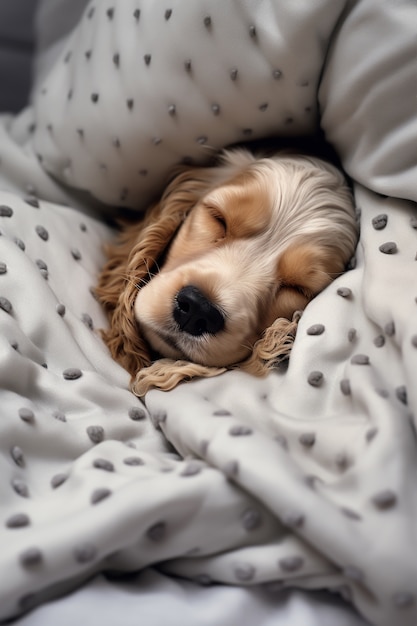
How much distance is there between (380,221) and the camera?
1454mm

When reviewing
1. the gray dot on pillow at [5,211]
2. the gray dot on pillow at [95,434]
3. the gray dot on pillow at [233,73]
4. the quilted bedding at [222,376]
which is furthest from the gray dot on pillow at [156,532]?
the gray dot on pillow at [233,73]

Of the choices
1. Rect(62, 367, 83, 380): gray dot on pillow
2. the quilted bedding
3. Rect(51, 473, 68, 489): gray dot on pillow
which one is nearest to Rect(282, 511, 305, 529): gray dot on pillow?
the quilted bedding

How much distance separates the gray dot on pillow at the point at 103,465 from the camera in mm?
1098

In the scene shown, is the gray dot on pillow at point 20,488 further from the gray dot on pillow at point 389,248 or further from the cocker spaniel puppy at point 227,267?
the gray dot on pillow at point 389,248

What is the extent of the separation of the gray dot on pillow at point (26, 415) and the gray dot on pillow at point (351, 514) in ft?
1.75

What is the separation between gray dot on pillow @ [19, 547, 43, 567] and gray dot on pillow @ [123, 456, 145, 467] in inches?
9.2

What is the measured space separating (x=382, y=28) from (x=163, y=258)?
28.2 inches

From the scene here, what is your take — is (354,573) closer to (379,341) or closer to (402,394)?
(402,394)

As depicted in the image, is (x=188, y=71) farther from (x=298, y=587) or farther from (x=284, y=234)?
(x=298, y=587)

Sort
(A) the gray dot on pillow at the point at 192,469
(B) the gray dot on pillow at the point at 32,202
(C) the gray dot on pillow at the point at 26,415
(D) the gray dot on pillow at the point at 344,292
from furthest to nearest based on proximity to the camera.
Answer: (B) the gray dot on pillow at the point at 32,202 → (D) the gray dot on pillow at the point at 344,292 → (C) the gray dot on pillow at the point at 26,415 → (A) the gray dot on pillow at the point at 192,469

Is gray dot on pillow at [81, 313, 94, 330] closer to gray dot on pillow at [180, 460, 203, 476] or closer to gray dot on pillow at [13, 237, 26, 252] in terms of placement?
gray dot on pillow at [13, 237, 26, 252]

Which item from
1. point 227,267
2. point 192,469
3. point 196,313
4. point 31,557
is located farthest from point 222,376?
point 31,557

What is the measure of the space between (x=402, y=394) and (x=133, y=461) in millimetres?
466

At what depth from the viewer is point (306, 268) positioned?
1537 millimetres
